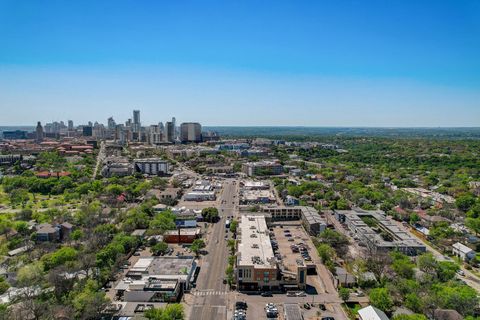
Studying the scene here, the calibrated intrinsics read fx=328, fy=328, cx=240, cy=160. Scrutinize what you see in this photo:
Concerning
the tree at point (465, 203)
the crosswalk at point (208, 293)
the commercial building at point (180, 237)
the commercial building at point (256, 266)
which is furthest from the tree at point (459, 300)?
the tree at point (465, 203)

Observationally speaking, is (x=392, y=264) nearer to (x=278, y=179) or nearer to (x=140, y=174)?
(x=278, y=179)

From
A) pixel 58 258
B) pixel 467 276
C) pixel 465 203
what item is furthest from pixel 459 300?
pixel 465 203

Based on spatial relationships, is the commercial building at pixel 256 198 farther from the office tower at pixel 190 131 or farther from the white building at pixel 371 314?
the office tower at pixel 190 131

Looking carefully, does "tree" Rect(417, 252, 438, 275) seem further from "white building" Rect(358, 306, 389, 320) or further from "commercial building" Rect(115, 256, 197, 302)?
"commercial building" Rect(115, 256, 197, 302)

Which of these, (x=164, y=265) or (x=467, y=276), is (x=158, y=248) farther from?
(x=467, y=276)

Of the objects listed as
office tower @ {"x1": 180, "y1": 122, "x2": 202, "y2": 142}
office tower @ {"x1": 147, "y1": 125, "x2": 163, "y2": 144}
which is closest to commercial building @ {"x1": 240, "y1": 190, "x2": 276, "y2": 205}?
office tower @ {"x1": 147, "y1": 125, "x2": 163, "y2": 144}
